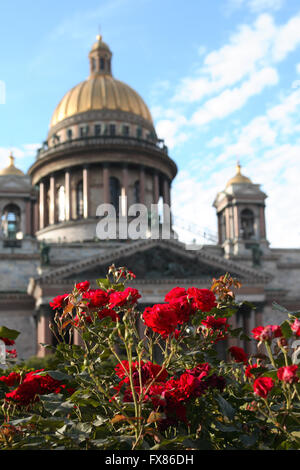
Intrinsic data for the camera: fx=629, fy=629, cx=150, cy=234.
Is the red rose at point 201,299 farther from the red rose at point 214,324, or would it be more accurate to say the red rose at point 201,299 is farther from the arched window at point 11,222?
the arched window at point 11,222

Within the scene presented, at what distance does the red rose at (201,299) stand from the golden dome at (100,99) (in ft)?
194

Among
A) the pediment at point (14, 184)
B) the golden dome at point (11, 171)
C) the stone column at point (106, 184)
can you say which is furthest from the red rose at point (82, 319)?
the stone column at point (106, 184)

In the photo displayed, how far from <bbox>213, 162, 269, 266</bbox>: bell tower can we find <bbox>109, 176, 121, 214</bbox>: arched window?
11866mm

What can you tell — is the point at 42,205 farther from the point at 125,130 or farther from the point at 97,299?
the point at 97,299

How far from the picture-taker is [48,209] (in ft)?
211

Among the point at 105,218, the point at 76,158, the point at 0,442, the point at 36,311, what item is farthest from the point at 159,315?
the point at 76,158

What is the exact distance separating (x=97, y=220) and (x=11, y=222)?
932cm

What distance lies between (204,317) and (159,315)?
133cm

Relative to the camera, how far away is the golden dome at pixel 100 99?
208 ft

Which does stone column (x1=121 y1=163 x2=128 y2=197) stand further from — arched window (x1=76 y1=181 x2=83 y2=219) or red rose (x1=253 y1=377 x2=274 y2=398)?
red rose (x1=253 y1=377 x2=274 y2=398)

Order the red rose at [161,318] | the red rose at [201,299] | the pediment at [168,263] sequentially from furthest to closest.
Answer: the pediment at [168,263] < the red rose at [201,299] < the red rose at [161,318]

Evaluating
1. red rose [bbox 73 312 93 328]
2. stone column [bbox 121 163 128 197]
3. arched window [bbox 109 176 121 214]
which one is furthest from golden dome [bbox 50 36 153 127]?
red rose [bbox 73 312 93 328]

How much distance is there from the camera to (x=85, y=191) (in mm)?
60812

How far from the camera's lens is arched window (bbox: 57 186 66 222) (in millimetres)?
62094
